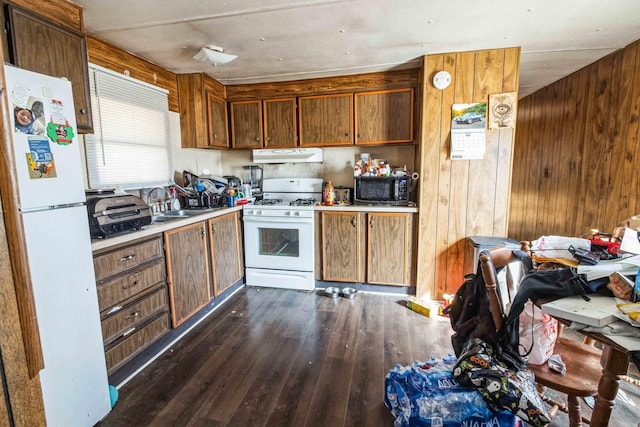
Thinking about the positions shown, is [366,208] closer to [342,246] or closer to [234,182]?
[342,246]

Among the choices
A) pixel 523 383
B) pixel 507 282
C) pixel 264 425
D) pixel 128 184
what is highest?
pixel 128 184

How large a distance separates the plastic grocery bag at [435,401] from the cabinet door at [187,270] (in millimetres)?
1633

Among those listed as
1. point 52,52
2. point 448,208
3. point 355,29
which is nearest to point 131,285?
point 52,52

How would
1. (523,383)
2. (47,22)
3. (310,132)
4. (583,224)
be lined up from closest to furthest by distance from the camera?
(523,383) → (47,22) → (583,224) → (310,132)

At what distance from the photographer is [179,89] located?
10.1ft

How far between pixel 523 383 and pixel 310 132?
2.80 meters

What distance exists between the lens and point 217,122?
3.34 meters

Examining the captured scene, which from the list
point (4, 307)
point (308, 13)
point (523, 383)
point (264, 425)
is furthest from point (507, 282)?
point (308, 13)

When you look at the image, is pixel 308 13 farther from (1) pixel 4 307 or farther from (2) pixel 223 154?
(2) pixel 223 154

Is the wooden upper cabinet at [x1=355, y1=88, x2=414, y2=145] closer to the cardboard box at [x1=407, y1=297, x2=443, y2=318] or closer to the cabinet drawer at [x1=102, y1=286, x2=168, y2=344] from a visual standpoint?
the cardboard box at [x1=407, y1=297, x2=443, y2=318]

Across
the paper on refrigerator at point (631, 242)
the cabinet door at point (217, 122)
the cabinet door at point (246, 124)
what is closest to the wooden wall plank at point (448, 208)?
the paper on refrigerator at point (631, 242)

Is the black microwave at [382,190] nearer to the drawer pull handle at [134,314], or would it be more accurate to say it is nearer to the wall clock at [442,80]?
the wall clock at [442,80]

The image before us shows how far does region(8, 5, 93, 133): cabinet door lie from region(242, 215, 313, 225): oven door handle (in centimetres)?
163

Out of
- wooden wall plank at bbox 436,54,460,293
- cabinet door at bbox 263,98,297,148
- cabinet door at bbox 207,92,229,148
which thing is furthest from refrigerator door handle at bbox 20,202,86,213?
wooden wall plank at bbox 436,54,460,293
